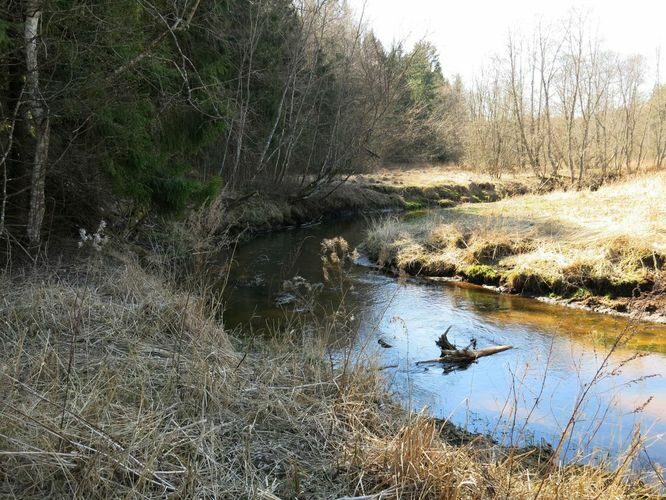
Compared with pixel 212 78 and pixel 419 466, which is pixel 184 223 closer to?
pixel 212 78

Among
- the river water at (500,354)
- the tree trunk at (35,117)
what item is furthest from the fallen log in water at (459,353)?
the tree trunk at (35,117)

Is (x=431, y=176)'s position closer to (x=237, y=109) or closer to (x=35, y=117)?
(x=237, y=109)

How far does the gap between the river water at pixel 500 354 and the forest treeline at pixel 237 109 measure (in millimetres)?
2343

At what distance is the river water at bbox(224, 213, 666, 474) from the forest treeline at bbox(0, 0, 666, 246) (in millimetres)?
2343

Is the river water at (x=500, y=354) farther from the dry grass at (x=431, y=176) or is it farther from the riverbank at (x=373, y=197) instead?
the dry grass at (x=431, y=176)

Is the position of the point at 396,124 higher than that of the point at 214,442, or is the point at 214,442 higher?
the point at 396,124

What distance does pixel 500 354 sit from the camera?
289 inches

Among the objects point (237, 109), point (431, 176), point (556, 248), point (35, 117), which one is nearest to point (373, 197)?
point (431, 176)

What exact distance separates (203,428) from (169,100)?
19.2ft

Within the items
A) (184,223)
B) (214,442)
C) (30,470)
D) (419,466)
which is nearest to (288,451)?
(214,442)

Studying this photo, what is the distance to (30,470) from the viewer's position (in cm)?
257

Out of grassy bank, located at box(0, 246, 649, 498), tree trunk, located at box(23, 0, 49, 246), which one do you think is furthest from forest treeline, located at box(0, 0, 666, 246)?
grassy bank, located at box(0, 246, 649, 498)

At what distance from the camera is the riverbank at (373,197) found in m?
17.8

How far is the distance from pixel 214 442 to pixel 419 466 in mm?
1174
